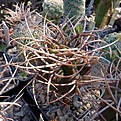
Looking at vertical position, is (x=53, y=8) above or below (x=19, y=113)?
above

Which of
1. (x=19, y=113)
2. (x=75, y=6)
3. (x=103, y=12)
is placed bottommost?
(x=19, y=113)

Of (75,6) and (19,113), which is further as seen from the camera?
(75,6)

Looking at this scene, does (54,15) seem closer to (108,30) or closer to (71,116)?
(108,30)

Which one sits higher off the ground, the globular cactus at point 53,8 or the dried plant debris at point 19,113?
the globular cactus at point 53,8

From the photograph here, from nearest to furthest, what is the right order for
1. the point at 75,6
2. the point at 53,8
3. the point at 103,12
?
the point at 75,6 → the point at 53,8 → the point at 103,12

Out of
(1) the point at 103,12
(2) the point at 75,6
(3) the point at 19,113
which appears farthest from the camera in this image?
(1) the point at 103,12

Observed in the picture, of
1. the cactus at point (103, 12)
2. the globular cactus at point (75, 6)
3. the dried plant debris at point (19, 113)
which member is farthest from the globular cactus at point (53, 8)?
the dried plant debris at point (19, 113)

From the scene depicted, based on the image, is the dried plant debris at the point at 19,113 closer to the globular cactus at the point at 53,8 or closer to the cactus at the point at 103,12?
the globular cactus at the point at 53,8

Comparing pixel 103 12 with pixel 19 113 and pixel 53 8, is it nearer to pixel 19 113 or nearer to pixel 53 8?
pixel 53 8

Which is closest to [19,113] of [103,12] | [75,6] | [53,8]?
[75,6]

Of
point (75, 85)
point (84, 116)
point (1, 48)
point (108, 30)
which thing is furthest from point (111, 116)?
point (108, 30)

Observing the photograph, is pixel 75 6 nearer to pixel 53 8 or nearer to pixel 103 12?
pixel 53 8
